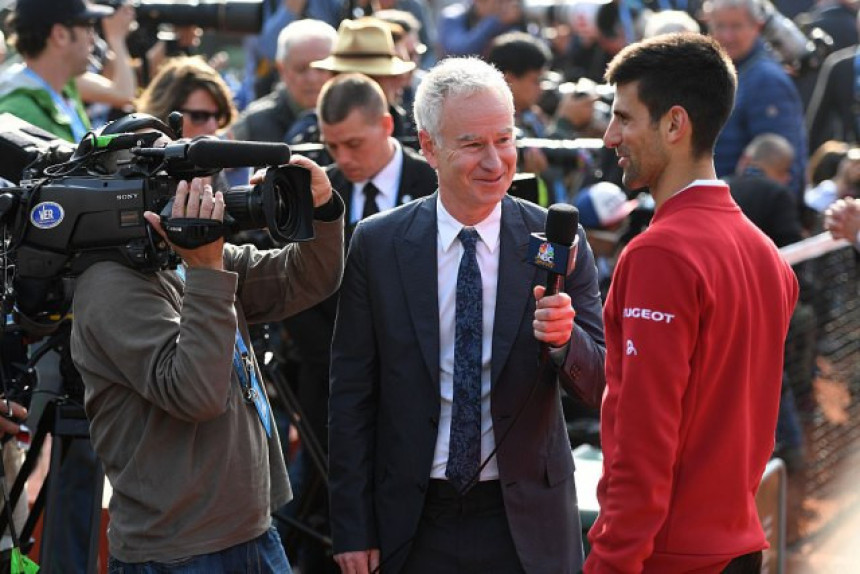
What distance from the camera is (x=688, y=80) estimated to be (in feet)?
9.64

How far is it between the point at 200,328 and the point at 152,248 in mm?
237

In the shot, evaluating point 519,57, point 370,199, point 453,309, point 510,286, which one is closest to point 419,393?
point 453,309

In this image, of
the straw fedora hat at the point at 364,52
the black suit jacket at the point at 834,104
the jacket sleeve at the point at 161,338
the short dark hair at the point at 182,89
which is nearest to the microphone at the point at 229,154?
the jacket sleeve at the point at 161,338

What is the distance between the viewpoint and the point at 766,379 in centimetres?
296

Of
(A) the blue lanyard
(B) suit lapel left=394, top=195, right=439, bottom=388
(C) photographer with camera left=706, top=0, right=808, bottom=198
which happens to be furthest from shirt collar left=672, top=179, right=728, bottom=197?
(C) photographer with camera left=706, top=0, right=808, bottom=198

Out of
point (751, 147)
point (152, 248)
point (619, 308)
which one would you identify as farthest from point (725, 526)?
→ point (751, 147)

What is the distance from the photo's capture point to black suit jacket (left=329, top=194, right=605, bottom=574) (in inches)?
132

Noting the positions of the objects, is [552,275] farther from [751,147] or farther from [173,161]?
[751,147]

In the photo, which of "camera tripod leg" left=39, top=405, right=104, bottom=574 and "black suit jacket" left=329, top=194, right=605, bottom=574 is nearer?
"black suit jacket" left=329, top=194, right=605, bottom=574

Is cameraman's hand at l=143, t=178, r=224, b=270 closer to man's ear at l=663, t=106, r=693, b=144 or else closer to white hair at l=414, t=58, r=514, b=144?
white hair at l=414, t=58, r=514, b=144

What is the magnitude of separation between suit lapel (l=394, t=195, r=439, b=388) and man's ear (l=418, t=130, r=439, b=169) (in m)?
0.15

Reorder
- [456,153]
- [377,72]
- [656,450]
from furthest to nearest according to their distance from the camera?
[377,72]
[456,153]
[656,450]

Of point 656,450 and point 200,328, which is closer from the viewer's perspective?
point 656,450

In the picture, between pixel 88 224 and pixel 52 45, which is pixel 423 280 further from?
pixel 52 45
